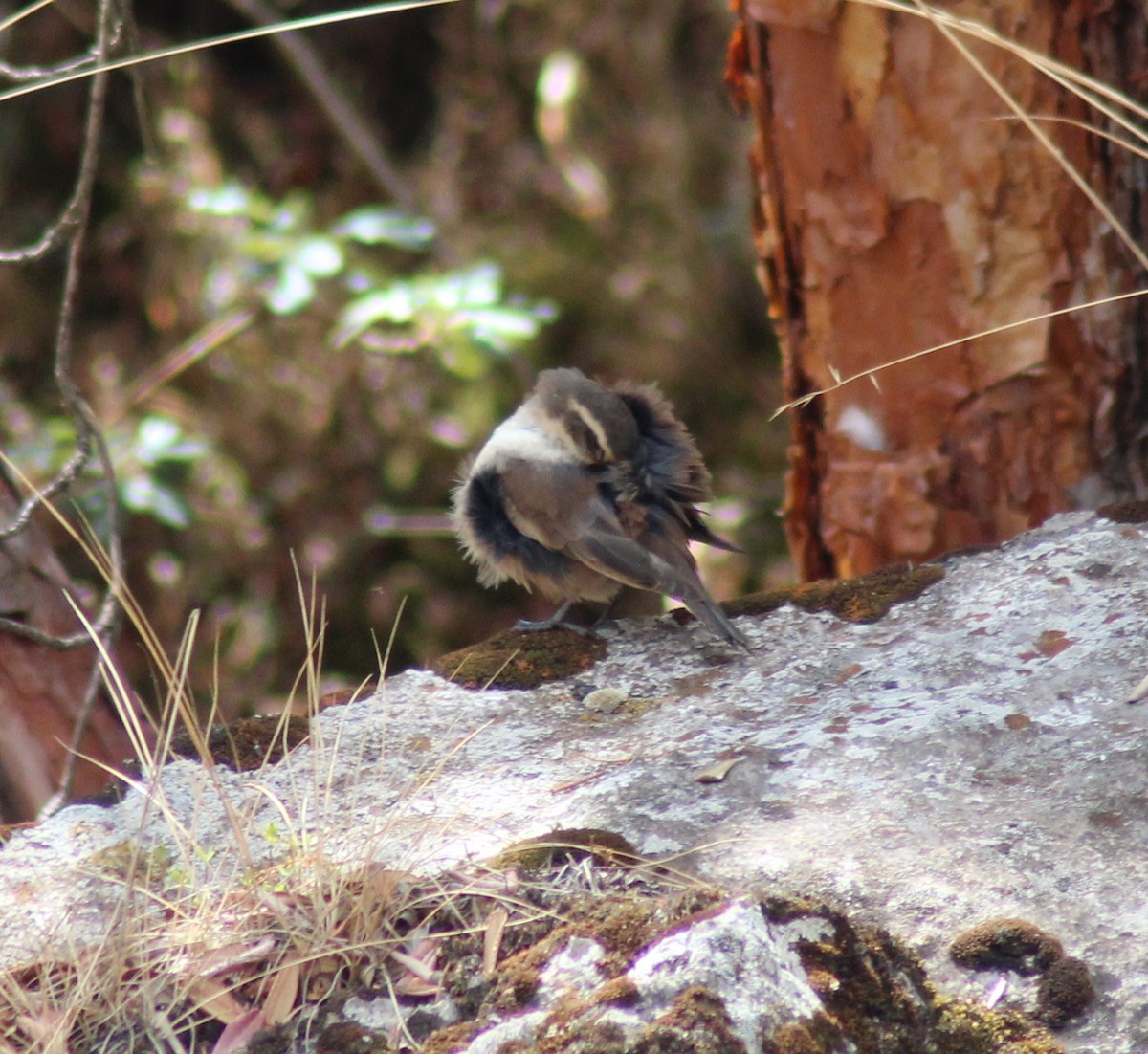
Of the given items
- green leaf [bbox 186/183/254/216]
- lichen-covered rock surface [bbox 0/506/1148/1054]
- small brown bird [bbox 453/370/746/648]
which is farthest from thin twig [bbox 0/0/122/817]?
green leaf [bbox 186/183/254/216]

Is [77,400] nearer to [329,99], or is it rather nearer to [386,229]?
[386,229]

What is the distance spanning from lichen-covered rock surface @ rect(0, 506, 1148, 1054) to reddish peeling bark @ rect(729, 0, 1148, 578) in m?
0.69

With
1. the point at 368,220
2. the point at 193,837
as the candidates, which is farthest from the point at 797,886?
the point at 368,220

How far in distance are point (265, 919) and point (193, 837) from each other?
211 mm

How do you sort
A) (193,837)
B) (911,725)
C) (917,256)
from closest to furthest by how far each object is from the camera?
(193,837) < (911,725) < (917,256)

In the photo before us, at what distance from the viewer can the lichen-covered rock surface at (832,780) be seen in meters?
1.99

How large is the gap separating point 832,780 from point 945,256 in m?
1.90

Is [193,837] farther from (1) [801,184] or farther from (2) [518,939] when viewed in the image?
Answer: (1) [801,184]

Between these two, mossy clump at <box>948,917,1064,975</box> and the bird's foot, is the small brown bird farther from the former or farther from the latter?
mossy clump at <box>948,917,1064,975</box>

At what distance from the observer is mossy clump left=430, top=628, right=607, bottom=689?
297 cm

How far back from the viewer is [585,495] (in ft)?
12.5

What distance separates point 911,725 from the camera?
2.46 meters

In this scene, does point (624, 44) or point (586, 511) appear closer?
point (586, 511)

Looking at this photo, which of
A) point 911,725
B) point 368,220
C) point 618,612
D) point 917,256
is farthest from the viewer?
point 618,612
